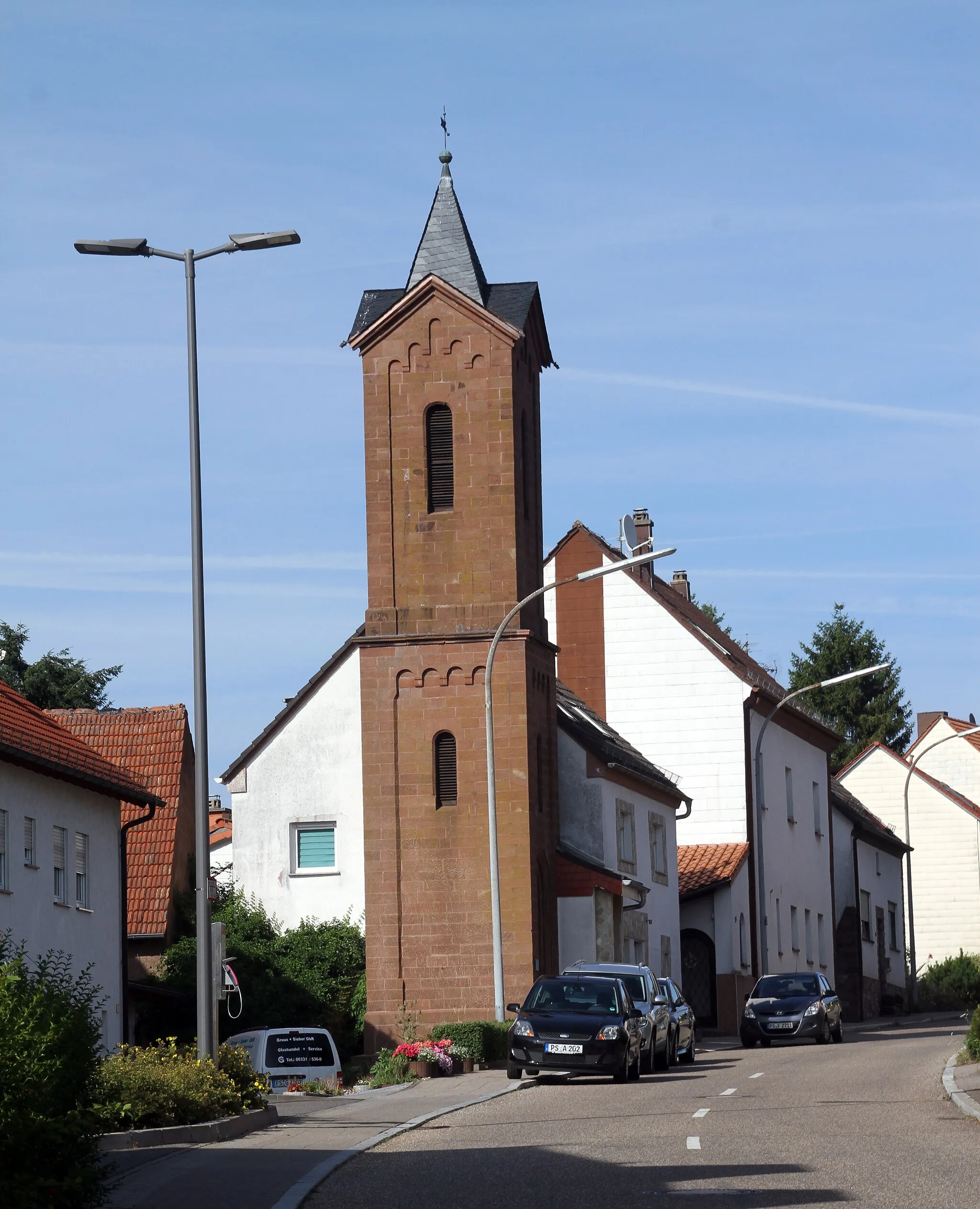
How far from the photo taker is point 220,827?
6438 cm

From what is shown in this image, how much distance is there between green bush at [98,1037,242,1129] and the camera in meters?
18.7

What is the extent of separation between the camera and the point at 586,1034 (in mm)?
27141

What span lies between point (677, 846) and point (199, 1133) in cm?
3427

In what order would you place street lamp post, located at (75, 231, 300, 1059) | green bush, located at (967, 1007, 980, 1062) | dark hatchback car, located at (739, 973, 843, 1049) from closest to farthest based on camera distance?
street lamp post, located at (75, 231, 300, 1059) → green bush, located at (967, 1007, 980, 1062) → dark hatchback car, located at (739, 973, 843, 1049)

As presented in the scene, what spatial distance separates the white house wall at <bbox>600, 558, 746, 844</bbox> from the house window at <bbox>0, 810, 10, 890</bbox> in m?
26.3

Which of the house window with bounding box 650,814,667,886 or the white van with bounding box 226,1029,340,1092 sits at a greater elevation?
the house window with bounding box 650,814,667,886

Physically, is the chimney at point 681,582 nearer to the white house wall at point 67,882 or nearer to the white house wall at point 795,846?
the white house wall at point 795,846

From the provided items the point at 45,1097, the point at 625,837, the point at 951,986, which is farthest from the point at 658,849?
the point at 45,1097

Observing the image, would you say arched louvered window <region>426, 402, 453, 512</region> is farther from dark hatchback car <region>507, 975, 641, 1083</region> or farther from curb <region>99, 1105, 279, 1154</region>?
curb <region>99, 1105, 279, 1154</region>

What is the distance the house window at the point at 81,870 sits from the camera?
109 ft

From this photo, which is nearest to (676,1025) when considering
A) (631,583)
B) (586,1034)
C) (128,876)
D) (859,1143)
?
(586,1034)

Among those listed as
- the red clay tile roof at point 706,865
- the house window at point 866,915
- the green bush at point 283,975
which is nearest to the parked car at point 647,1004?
the green bush at point 283,975

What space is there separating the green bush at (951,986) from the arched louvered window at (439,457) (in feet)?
110

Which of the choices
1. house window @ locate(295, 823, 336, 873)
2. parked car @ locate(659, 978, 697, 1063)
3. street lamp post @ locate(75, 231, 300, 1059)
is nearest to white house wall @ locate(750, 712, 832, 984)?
house window @ locate(295, 823, 336, 873)
